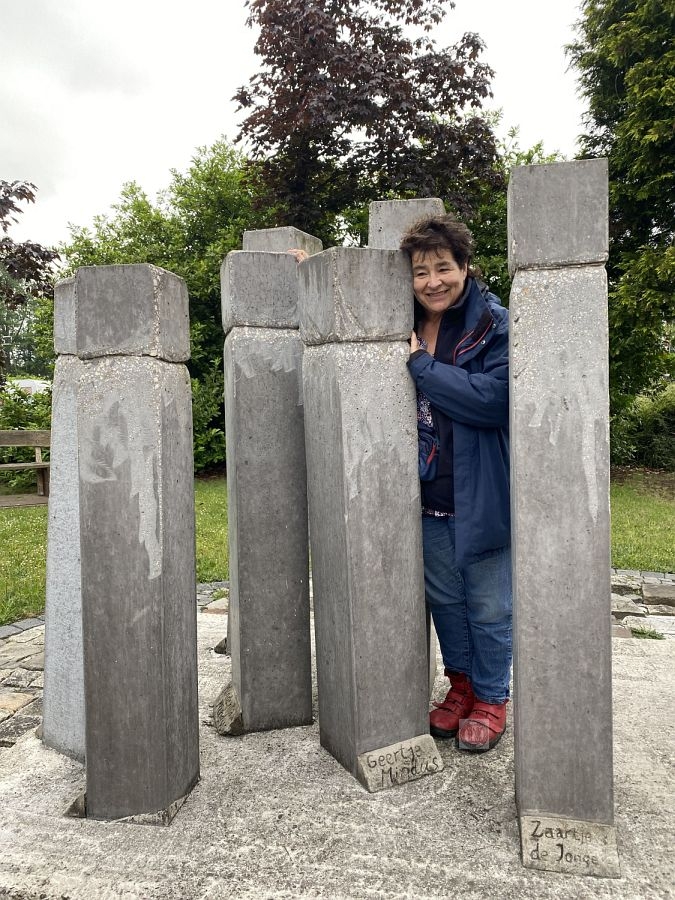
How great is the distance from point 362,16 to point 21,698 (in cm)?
1075

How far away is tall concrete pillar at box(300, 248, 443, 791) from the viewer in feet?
8.62

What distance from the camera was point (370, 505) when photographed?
267 centimetres

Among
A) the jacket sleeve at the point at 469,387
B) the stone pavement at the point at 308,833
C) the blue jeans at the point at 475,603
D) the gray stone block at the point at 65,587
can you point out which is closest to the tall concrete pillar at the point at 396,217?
the blue jeans at the point at 475,603

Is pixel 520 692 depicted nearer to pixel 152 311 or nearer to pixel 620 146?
pixel 152 311

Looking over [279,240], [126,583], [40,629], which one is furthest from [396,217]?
[40,629]

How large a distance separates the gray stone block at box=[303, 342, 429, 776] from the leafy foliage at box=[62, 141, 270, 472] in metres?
9.67

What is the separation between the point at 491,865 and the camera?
2.19 metres

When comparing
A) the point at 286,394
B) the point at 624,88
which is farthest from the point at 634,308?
the point at 286,394

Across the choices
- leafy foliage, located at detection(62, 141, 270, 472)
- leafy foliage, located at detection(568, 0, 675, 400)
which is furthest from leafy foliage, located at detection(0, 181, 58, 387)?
leafy foliage, located at detection(568, 0, 675, 400)

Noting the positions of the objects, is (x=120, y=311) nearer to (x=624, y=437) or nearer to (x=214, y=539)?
(x=214, y=539)

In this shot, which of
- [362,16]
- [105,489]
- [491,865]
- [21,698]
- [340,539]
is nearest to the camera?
[491,865]

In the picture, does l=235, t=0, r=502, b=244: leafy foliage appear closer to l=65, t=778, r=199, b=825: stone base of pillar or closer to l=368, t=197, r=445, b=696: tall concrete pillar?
l=368, t=197, r=445, b=696: tall concrete pillar

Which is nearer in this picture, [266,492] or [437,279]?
[437,279]

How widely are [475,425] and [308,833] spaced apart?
1614mm
